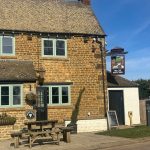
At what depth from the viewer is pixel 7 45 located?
21.9m

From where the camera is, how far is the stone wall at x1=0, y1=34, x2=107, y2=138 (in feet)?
73.1

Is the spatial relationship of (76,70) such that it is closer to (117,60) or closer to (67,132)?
(117,60)

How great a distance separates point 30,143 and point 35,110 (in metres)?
4.89

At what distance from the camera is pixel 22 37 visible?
2225cm

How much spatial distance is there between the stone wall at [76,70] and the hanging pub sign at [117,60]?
103 centimetres

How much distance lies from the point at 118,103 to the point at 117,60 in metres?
3.21

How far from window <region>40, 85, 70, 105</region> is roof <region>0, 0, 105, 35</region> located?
3303 mm

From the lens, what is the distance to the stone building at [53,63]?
20.9 metres

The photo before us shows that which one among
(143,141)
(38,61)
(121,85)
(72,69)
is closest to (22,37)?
(38,61)

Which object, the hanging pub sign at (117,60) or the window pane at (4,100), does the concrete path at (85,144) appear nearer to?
the window pane at (4,100)

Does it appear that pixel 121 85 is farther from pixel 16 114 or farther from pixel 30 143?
pixel 30 143

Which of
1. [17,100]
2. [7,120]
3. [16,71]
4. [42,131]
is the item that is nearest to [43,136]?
[42,131]

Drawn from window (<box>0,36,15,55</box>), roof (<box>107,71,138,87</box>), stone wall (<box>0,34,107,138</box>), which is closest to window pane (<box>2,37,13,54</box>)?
window (<box>0,36,15,55</box>)

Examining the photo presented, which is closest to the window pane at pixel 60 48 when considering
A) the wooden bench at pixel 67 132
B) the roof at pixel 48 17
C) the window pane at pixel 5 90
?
the roof at pixel 48 17
